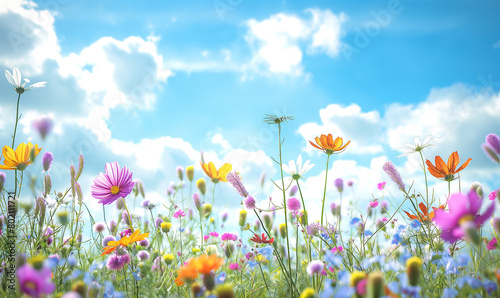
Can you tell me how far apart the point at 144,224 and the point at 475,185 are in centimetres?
233

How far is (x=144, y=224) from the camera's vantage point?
2883 mm

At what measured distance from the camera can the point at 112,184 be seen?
1.49 meters

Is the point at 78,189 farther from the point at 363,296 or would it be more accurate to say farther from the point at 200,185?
Answer: the point at 363,296

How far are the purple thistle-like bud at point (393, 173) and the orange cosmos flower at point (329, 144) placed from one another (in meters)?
0.19

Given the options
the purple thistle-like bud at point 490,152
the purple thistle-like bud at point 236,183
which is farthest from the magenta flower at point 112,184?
the purple thistle-like bud at point 490,152

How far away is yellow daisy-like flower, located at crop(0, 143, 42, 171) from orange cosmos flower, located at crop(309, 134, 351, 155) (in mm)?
1262

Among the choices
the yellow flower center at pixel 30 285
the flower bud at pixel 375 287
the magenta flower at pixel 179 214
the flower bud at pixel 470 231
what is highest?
the magenta flower at pixel 179 214

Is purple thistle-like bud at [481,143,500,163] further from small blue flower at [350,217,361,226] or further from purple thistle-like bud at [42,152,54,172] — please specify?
purple thistle-like bud at [42,152,54,172]

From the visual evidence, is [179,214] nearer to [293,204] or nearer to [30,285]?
[293,204]

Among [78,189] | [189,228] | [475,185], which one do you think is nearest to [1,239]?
[78,189]

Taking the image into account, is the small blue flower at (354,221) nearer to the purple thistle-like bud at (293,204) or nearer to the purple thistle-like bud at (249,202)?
the purple thistle-like bud at (293,204)

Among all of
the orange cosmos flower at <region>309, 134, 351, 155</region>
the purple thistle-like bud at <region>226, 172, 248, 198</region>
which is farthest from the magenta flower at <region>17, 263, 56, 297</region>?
the orange cosmos flower at <region>309, 134, 351, 155</region>

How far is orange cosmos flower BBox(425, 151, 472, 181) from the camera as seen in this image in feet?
4.86

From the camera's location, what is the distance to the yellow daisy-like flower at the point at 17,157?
5.42ft
